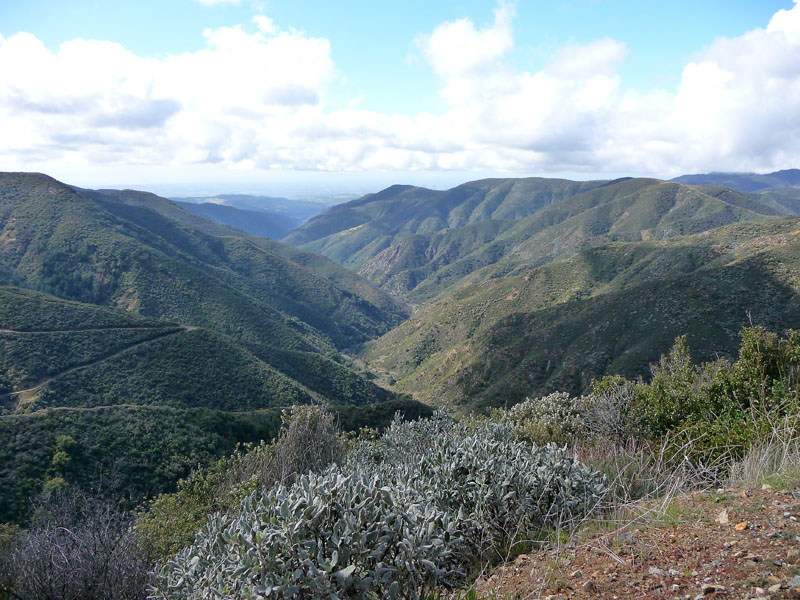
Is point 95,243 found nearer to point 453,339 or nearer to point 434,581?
point 453,339

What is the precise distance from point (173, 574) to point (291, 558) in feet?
8.82

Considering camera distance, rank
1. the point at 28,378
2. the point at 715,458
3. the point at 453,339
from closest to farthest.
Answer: the point at 715,458 < the point at 28,378 < the point at 453,339

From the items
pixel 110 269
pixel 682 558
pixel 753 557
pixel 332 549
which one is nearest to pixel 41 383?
pixel 110 269

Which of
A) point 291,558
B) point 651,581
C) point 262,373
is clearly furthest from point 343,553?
point 262,373

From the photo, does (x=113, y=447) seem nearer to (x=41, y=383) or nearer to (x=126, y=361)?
(x=41, y=383)

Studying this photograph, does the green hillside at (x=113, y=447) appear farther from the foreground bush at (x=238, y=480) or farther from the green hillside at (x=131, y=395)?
the foreground bush at (x=238, y=480)

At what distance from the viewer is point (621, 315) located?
56.3m

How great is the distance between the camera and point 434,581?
3.79 metres

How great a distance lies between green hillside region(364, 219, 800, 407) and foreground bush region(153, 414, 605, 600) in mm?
25827

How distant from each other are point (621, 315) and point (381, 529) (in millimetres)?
60019

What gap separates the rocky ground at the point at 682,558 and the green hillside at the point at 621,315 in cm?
2512

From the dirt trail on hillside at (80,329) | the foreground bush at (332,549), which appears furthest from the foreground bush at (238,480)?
the dirt trail on hillside at (80,329)

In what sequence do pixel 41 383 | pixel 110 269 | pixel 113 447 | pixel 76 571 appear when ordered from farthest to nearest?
pixel 110 269 < pixel 41 383 < pixel 113 447 < pixel 76 571

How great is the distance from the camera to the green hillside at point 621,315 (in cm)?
4712
